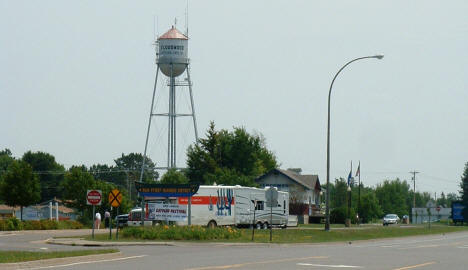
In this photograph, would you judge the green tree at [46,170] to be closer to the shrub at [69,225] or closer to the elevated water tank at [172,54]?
the elevated water tank at [172,54]

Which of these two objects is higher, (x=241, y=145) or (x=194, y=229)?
(x=241, y=145)

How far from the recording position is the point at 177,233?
3844cm

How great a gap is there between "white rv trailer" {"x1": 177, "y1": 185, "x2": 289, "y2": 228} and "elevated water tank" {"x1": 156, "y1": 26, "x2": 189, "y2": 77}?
28648 mm

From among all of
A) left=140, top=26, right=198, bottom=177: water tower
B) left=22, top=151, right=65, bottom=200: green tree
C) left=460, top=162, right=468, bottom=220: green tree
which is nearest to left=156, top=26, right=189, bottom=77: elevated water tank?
left=140, top=26, right=198, bottom=177: water tower

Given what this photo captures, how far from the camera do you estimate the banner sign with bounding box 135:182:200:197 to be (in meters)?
43.1

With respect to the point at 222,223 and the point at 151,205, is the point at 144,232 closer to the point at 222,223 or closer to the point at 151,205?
the point at 151,205

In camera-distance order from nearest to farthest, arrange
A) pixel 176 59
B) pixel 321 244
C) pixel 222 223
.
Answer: pixel 321 244 < pixel 222 223 < pixel 176 59

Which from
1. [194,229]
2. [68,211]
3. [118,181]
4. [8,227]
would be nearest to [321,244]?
[194,229]

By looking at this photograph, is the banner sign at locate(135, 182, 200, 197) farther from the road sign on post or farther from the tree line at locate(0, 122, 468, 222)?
the tree line at locate(0, 122, 468, 222)

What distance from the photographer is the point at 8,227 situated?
167 ft

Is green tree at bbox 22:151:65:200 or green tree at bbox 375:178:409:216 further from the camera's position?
green tree at bbox 375:178:409:216

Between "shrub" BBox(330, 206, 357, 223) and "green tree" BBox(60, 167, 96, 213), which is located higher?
"green tree" BBox(60, 167, 96, 213)

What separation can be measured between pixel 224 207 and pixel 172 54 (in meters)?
A: 32.2

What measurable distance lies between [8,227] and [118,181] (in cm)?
10971
